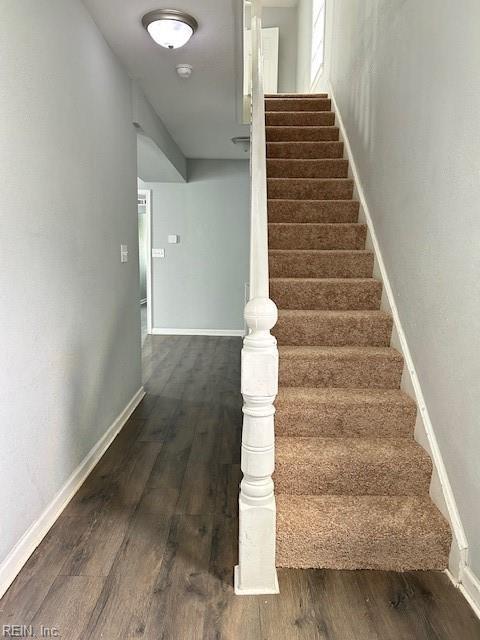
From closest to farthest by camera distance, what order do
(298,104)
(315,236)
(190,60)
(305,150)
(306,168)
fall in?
(190,60), (315,236), (306,168), (305,150), (298,104)

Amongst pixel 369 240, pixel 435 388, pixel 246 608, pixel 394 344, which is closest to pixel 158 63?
pixel 369 240

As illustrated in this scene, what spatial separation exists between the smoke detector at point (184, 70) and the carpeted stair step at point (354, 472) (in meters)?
2.49

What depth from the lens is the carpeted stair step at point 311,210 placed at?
10.5 feet

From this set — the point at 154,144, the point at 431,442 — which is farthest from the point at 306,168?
the point at 431,442

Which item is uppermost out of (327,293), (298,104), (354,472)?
(298,104)

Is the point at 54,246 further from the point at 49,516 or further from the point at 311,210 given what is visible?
the point at 311,210

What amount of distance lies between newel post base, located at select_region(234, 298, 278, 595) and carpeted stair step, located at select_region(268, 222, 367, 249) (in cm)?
164

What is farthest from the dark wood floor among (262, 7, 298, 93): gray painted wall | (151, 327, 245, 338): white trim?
(262, 7, 298, 93): gray painted wall

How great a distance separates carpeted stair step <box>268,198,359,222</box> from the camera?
3.21m

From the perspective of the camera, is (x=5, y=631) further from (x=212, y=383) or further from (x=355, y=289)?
(x=212, y=383)

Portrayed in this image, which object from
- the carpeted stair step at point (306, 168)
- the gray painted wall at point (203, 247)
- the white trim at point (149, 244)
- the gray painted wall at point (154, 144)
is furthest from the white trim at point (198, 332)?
the carpeted stair step at point (306, 168)

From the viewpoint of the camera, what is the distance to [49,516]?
1961 mm

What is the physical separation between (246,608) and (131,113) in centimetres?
314

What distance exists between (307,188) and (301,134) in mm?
899
